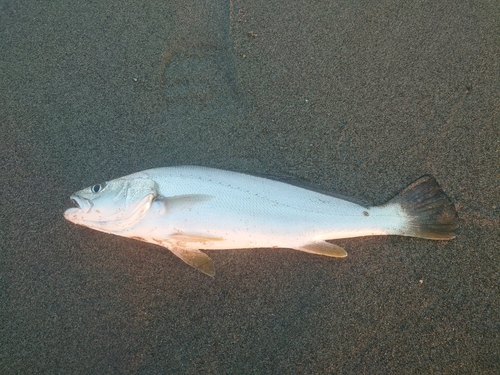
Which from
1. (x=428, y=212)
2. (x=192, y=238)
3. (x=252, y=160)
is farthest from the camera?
(x=252, y=160)

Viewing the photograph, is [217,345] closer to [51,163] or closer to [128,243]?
[128,243]

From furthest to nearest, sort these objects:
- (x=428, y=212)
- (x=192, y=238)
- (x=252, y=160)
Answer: (x=252, y=160) < (x=428, y=212) < (x=192, y=238)

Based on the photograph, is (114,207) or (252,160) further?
(252,160)

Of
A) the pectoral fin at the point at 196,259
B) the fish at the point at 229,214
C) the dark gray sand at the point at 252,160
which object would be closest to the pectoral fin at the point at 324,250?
the fish at the point at 229,214

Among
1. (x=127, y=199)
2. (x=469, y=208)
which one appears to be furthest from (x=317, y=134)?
(x=127, y=199)

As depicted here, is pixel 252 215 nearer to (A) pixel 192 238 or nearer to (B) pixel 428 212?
(A) pixel 192 238

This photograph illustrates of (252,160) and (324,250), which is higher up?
(252,160)

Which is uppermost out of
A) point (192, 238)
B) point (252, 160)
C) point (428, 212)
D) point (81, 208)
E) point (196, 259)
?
point (252, 160)

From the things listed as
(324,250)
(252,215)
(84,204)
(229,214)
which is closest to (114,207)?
(84,204)
